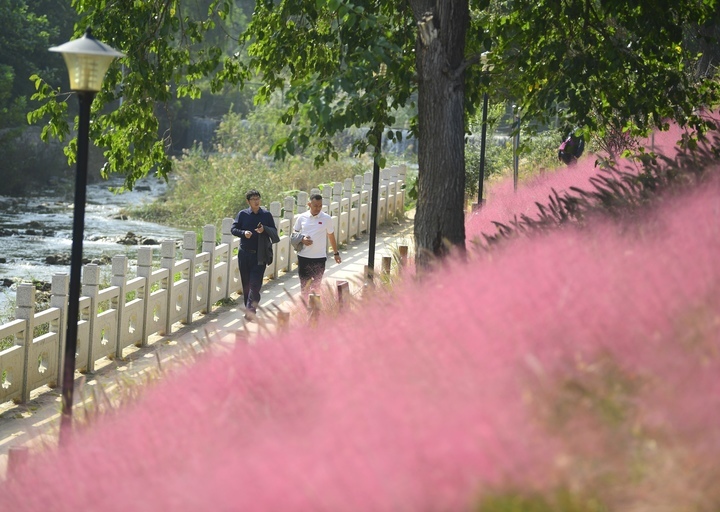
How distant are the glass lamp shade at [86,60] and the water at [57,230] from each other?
10645 mm

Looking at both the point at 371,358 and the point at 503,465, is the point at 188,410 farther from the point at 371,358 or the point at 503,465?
the point at 503,465

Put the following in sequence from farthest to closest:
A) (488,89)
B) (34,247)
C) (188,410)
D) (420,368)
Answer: (34,247) → (488,89) → (188,410) → (420,368)

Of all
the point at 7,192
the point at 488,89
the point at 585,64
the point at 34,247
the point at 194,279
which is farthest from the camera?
the point at 7,192

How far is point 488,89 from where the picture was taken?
11.9 metres

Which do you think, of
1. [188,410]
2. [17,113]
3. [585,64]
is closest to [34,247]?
[17,113]

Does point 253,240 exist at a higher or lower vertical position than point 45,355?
higher

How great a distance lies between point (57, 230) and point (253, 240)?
16.0 metres

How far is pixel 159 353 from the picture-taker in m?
12.5

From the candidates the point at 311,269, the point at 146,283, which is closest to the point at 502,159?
the point at 311,269

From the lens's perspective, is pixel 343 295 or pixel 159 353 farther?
pixel 159 353

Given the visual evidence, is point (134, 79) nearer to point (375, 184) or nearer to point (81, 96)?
point (375, 184)

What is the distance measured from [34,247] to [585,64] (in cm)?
1814

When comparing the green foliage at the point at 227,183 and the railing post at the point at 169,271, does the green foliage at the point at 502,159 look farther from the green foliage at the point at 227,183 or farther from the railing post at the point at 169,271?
the railing post at the point at 169,271

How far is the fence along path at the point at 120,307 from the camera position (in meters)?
10.4
